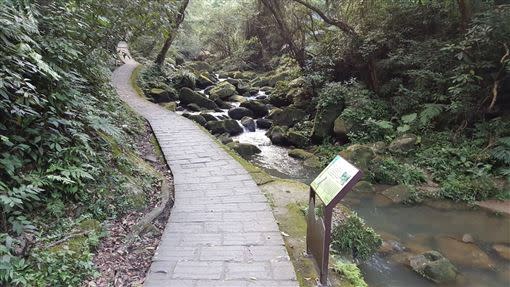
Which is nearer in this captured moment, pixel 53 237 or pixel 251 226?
pixel 53 237

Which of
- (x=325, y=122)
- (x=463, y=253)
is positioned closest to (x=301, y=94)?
(x=325, y=122)

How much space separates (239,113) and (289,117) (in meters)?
2.51

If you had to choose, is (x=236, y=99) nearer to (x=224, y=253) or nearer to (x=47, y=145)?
(x=47, y=145)

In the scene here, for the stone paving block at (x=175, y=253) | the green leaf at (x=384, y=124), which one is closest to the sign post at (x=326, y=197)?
the stone paving block at (x=175, y=253)

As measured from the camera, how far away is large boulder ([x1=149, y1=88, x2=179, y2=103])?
15.5m

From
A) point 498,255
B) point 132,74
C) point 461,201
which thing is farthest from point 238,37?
point 498,255

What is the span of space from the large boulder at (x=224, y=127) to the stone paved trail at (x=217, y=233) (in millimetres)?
5889

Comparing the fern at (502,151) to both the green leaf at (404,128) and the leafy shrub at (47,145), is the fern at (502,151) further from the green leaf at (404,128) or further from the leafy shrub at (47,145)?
the leafy shrub at (47,145)

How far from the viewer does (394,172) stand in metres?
8.38

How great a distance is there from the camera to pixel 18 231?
293 centimetres

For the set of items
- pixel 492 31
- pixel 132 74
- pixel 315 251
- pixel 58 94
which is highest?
pixel 492 31

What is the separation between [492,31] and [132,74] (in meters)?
14.3

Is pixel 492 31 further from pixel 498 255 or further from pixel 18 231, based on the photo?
pixel 18 231

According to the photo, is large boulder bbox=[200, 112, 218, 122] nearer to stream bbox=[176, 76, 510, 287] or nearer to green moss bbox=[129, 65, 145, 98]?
green moss bbox=[129, 65, 145, 98]
